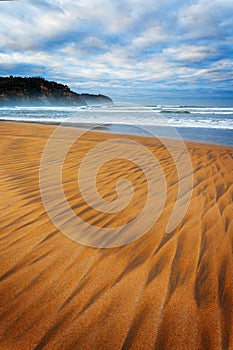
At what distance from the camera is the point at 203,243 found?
2186mm

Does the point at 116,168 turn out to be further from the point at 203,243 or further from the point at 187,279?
the point at 187,279

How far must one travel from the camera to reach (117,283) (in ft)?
5.53

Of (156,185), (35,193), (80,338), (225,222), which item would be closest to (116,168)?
(156,185)

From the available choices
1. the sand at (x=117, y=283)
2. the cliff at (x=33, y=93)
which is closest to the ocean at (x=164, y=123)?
the sand at (x=117, y=283)

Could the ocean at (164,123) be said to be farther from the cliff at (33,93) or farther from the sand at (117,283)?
the cliff at (33,93)

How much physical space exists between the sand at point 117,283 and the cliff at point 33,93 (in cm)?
5922

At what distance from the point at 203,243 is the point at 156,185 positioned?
5.29 ft

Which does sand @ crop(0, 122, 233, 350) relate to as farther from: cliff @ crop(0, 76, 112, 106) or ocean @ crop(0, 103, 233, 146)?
cliff @ crop(0, 76, 112, 106)

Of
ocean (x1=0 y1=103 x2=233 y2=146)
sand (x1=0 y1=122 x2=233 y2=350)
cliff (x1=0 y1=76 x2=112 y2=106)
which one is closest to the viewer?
sand (x1=0 y1=122 x2=233 y2=350)

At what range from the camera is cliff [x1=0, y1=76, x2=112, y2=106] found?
5684 cm

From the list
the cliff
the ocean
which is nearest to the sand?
the ocean

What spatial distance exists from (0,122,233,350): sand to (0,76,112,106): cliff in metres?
59.2

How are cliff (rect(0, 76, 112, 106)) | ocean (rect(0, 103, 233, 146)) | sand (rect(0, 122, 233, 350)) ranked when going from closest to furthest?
sand (rect(0, 122, 233, 350)) → ocean (rect(0, 103, 233, 146)) → cliff (rect(0, 76, 112, 106))

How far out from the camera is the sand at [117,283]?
1299 mm
